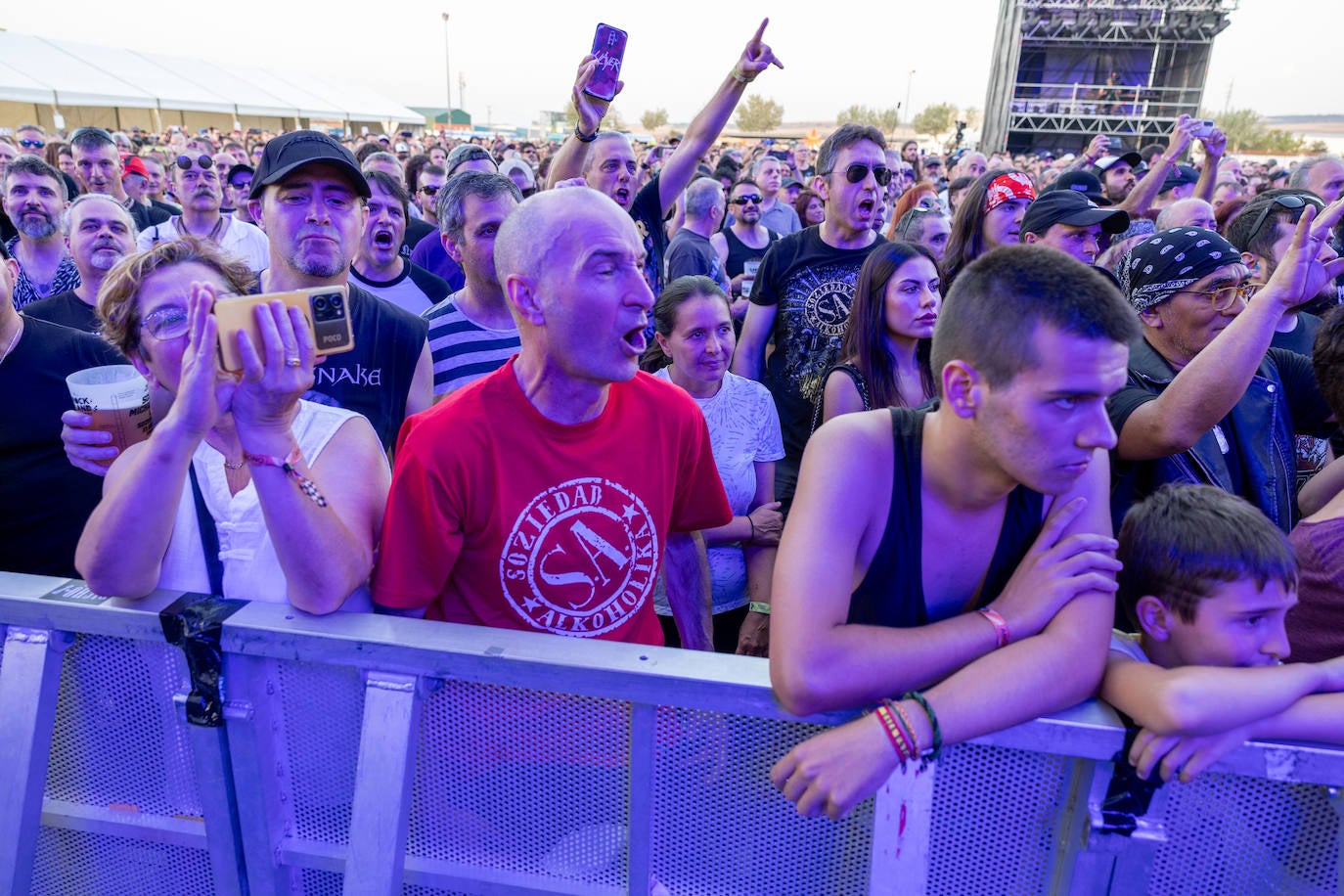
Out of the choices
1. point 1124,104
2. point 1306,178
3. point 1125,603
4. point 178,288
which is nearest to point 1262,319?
point 1125,603

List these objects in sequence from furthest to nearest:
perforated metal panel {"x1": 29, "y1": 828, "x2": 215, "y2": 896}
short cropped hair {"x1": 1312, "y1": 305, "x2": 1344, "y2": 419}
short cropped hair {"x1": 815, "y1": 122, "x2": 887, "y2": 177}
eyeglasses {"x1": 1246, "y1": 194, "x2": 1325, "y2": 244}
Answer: short cropped hair {"x1": 815, "y1": 122, "x2": 887, "y2": 177}
eyeglasses {"x1": 1246, "y1": 194, "x2": 1325, "y2": 244}
short cropped hair {"x1": 1312, "y1": 305, "x2": 1344, "y2": 419}
perforated metal panel {"x1": 29, "y1": 828, "x2": 215, "y2": 896}

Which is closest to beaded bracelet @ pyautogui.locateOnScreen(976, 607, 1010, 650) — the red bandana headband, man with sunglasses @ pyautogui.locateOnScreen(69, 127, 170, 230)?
the red bandana headband

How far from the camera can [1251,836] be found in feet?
4.10

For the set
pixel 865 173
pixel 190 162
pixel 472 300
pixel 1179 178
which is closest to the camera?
pixel 472 300

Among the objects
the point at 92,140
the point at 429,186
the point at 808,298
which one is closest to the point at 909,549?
the point at 808,298

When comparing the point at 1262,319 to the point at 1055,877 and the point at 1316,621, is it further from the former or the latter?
the point at 1055,877

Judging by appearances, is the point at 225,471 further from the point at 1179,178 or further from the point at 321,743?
the point at 1179,178

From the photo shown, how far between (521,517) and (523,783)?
576 mm

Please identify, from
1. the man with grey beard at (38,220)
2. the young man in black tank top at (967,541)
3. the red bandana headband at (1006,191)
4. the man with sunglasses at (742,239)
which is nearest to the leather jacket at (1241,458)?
the young man in black tank top at (967,541)

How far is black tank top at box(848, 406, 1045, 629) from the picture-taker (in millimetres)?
1474

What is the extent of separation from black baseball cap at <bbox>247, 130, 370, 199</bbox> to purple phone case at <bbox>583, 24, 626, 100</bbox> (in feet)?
5.06

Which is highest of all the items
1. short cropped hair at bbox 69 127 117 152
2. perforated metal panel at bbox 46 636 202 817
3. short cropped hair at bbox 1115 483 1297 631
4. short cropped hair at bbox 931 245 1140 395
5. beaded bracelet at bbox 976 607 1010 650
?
short cropped hair at bbox 69 127 117 152

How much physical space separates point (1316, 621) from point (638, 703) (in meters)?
1.47

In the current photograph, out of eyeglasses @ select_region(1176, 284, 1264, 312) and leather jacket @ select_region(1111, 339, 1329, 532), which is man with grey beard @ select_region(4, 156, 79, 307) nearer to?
leather jacket @ select_region(1111, 339, 1329, 532)
